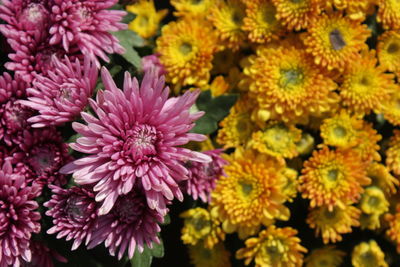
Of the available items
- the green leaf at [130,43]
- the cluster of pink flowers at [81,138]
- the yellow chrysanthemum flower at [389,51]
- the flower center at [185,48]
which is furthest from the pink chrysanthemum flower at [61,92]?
the yellow chrysanthemum flower at [389,51]

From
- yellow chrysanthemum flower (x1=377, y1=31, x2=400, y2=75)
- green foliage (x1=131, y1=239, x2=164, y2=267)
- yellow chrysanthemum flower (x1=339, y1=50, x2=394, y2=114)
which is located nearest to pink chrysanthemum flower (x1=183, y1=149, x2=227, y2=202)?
green foliage (x1=131, y1=239, x2=164, y2=267)

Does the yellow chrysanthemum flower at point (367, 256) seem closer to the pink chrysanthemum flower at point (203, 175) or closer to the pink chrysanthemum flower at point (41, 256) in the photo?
the pink chrysanthemum flower at point (203, 175)

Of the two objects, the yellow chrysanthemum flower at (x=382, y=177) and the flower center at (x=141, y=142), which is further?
the yellow chrysanthemum flower at (x=382, y=177)

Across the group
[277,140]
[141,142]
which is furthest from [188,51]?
[141,142]

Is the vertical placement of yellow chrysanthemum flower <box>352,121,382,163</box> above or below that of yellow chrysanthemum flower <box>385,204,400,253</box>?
above

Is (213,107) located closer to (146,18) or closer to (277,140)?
(277,140)

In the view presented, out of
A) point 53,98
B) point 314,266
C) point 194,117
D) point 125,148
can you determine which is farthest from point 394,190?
point 53,98

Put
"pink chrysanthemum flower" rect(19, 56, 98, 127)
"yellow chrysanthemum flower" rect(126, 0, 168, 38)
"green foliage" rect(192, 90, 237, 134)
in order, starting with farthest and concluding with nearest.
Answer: "yellow chrysanthemum flower" rect(126, 0, 168, 38) → "green foliage" rect(192, 90, 237, 134) → "pink chrysanthemum flower" rect(19, 56, 98, 127)

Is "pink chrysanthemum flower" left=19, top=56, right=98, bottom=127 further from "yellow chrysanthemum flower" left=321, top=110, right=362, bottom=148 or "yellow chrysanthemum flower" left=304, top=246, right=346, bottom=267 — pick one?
"yellow chrysanthemum flower" left=304, top=246, right=346, bottom=267

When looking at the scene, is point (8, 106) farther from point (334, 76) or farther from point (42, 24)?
point (334, 76)
